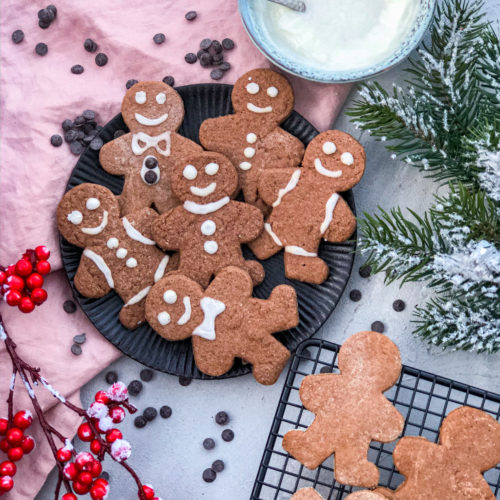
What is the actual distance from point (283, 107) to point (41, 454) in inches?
38.2

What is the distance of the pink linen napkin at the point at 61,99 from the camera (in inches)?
65.1

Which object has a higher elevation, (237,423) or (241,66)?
(241,66)

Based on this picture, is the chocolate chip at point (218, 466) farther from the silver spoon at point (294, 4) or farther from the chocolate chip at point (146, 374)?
the silver spoon at point (294, 4)

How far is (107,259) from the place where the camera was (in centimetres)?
161

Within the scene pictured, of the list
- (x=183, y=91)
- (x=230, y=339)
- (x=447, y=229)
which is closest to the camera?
(x=447, y=229)

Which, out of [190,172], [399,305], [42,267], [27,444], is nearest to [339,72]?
[190,172]

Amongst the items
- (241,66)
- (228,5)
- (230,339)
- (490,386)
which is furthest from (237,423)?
(228,5)

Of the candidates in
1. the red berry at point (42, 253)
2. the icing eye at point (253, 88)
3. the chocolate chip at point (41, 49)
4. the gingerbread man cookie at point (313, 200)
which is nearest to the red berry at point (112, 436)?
the red berry at point (42, 253)

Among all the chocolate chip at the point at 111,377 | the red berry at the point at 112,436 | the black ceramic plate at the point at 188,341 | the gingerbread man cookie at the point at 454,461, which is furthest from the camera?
the chocolate chip at the point at 111,377

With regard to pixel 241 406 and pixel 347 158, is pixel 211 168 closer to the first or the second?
pixel 347 158

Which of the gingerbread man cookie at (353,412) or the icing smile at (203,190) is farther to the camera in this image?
the icing smile at (203,190)

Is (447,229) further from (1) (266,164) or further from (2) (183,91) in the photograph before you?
(2) (183,91)

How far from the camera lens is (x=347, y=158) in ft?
5.10

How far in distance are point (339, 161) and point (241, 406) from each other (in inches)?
24.2
